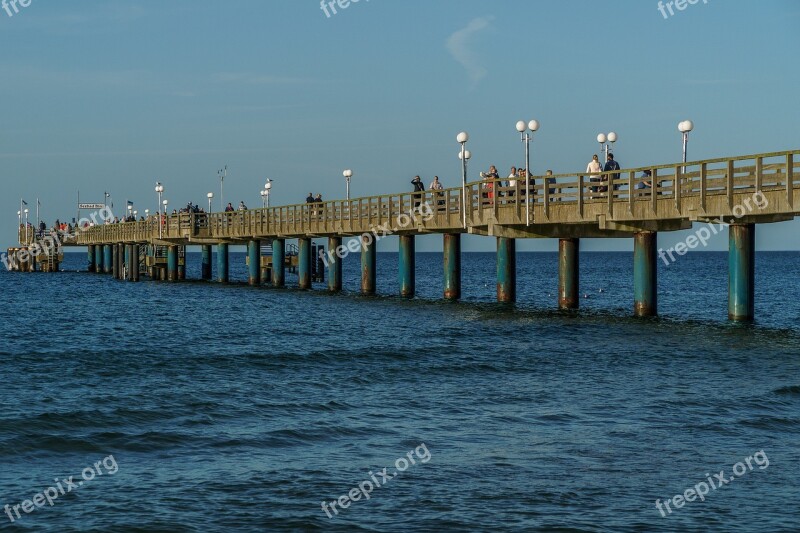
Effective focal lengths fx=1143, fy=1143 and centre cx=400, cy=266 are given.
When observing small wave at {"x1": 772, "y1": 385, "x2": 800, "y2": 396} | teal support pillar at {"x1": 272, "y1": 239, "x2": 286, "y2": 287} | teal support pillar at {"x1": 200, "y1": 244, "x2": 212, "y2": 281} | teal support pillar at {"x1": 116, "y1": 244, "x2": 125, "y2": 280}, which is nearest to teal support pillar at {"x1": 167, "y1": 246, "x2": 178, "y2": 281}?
teal support pillar at {"x1": 200, "y1": 244, "x2": 212, "y2": 281}

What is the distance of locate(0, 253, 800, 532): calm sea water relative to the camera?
11.9m

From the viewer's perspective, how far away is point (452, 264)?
43.6 metres

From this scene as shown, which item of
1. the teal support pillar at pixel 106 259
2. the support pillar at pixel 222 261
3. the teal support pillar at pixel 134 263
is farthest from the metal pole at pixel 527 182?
the teal support pillar at pixel 106 259

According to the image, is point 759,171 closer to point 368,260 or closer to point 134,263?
point 368,260

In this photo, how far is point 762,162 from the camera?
2656cm

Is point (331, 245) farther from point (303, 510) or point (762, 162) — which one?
point (303, 510)

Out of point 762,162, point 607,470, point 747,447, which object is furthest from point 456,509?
point 762,162

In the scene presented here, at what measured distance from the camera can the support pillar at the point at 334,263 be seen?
5216 centimetres

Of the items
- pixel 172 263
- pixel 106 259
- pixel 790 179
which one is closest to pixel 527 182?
pixel 790 179

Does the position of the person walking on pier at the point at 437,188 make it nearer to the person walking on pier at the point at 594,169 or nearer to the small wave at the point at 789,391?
the person walking on pier at the point at 594,169

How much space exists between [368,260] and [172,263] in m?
27.9

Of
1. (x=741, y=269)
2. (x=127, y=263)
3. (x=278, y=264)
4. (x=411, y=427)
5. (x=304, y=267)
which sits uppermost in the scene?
(x=741, y=269)

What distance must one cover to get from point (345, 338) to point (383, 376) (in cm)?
827

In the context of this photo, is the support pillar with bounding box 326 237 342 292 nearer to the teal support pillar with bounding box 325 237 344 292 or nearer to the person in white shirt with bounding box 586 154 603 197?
the teal support pillar with bounding box 325 237 344 292
